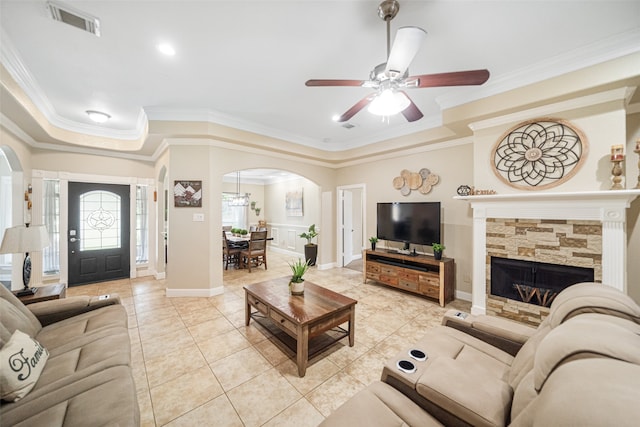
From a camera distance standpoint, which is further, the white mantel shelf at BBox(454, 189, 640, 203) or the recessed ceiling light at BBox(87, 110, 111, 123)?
the recessed ceiling light at BBox(87, 110, 111, 123)

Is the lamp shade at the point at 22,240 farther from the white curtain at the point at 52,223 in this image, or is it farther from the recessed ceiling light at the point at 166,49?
the white curtain at the point at 52,223

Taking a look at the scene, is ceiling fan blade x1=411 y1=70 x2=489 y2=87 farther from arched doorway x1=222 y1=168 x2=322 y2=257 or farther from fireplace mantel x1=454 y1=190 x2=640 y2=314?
arched doorway x1=222 y1=168 x2=322 y2=257

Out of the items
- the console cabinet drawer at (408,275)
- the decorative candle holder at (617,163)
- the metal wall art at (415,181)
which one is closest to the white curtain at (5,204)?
the console cabinet drawer at (408,275)

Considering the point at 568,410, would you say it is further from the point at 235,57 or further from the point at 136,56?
the point at 136,56

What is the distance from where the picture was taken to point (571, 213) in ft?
8.41

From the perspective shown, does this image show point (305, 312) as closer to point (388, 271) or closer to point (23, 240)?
point (388, 271)

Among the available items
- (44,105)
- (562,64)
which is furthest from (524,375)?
(44,105)

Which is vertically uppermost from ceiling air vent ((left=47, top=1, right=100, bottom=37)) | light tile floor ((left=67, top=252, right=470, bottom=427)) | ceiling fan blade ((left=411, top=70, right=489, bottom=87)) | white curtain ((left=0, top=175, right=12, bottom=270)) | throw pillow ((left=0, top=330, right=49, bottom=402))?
ceiling air vent ((left=47, top=1, right=100, bottom=37))

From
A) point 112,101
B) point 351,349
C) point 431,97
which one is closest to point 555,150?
point 431,97

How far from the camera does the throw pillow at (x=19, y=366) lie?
3.92ft

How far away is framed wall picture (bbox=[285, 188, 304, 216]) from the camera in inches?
294

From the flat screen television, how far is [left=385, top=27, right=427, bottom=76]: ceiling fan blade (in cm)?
274

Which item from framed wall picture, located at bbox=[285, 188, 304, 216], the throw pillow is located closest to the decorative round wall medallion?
the throw pillow

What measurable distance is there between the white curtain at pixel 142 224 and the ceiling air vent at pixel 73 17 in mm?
3775
